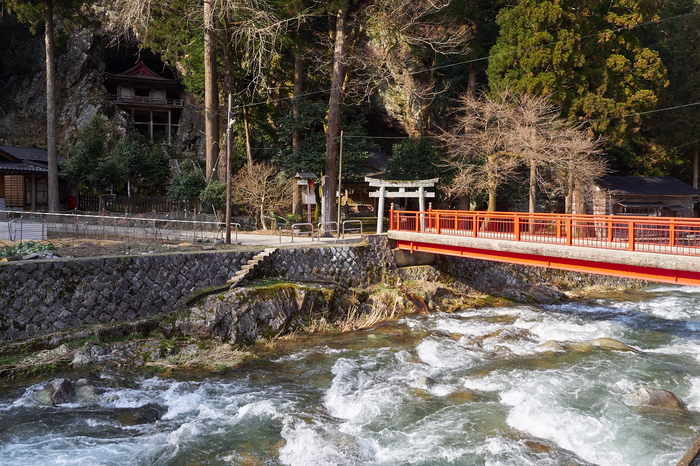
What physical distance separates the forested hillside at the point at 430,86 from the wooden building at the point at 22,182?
456cm

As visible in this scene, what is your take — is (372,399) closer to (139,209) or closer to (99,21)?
(139,209)

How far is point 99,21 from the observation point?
121ft

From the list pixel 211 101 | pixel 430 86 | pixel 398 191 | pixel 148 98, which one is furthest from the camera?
pixel 148 98

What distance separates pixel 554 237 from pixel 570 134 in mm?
10271

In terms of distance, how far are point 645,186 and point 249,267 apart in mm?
23562

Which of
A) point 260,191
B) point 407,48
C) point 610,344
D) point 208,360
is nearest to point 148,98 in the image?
point 260,191

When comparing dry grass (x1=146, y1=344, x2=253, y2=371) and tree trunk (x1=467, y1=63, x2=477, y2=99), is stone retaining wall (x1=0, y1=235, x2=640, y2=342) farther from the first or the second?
tree trunk (x1=467, y1=63, x2=477, y2=99)

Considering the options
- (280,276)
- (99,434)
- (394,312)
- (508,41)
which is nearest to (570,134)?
(508,41)

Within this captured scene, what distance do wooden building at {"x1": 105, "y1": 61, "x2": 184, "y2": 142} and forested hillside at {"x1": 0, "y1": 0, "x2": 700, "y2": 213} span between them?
78.5 inches

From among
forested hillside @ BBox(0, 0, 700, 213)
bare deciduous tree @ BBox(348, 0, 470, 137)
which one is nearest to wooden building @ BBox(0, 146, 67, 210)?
forested hillside @ BBox(0, 0, 700, 213)

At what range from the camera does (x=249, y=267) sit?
54.5 ft

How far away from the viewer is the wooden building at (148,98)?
37156 mm

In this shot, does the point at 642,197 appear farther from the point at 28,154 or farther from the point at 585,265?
the point at 28,154

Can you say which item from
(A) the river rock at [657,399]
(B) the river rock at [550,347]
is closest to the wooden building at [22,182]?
(B) the river rock at [550,347]
